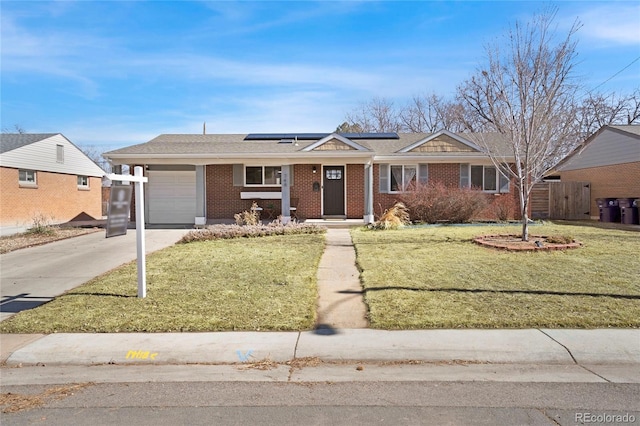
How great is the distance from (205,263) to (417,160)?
1211cm

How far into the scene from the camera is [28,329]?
577 cm

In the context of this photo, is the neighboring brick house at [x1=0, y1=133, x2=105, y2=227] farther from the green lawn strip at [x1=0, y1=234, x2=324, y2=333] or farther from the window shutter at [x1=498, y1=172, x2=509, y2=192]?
the window shutter at [x1=498, y1=172, x2=509, y2=192]

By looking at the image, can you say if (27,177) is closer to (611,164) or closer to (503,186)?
(503,186)

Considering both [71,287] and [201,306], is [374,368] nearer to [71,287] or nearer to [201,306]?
[201,306]

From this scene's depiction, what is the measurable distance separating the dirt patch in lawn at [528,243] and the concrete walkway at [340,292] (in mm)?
3459

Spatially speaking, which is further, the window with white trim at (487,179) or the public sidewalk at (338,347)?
the window with white trim at (487,179)

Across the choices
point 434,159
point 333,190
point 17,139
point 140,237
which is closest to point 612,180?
point 434,159

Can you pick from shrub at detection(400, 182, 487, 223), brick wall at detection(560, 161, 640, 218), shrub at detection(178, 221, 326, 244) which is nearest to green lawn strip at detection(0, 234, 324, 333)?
shrub at detection(178, 221, 326, 244)

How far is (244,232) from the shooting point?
46.0ft

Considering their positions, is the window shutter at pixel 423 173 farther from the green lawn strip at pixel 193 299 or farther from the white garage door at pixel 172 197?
the green lawn strip at pixel 193 299

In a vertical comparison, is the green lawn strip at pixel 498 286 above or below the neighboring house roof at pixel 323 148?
below

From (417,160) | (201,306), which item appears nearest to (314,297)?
(201,306)

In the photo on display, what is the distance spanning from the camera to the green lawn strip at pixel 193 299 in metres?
5.81

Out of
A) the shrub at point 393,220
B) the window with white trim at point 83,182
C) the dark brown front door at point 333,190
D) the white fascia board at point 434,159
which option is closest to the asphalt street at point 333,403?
the shrub at point 393,220
